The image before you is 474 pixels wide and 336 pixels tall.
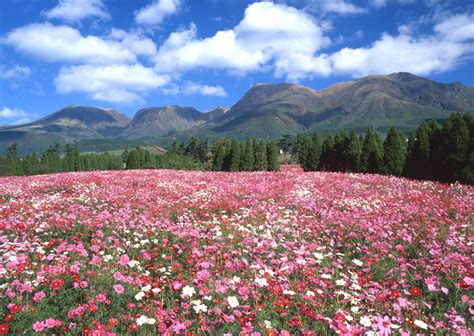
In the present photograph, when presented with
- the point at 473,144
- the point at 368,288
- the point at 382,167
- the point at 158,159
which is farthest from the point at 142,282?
the point at 158,159

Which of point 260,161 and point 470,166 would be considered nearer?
point 470,166

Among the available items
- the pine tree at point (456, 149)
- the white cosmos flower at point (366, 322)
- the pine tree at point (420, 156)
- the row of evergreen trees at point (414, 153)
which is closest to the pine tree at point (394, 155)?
the row of evergreen trees at point (414, 153)

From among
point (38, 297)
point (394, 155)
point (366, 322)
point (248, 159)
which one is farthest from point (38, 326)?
point (248, 159)

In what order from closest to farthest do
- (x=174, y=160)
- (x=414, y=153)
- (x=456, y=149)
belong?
(x=456, y=149)
(x=414, y=153)
(x=174, y=160)

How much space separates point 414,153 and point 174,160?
6504cm

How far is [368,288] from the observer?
570cm

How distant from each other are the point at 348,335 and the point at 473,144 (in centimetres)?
2712

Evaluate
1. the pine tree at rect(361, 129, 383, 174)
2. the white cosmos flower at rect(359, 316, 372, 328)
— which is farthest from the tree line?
the white cosmos flower at rect(359, 316, 372, 328)

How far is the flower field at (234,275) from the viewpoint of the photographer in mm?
4145

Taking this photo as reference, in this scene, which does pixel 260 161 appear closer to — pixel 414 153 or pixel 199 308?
pixel 414 153

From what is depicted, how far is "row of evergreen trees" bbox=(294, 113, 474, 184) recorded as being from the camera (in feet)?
83.1

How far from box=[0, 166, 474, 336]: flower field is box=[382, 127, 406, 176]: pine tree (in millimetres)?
26547

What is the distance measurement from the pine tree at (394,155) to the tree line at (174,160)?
23993 mm

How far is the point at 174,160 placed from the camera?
88062 mm
